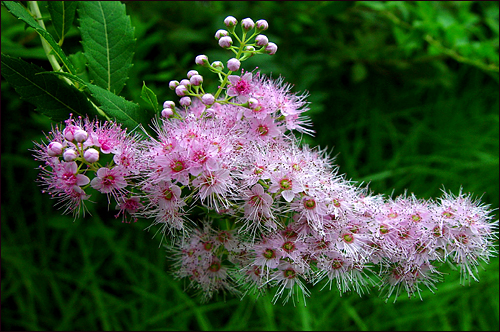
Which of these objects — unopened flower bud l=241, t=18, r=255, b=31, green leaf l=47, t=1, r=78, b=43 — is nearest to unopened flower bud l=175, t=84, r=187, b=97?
unopened flower bud l=241, t=18, r=255, b=31

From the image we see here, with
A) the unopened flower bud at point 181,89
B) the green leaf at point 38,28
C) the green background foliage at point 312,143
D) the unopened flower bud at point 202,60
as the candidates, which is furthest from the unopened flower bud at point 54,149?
the green background foliage at point 312,143

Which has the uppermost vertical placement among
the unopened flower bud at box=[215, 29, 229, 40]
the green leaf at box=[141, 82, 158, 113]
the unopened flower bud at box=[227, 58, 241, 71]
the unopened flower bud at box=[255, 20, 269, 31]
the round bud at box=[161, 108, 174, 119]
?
the unopened flower bud at box=[255, 20, 269, 31]

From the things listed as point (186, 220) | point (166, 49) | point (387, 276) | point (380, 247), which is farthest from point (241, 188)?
point (166, 49)

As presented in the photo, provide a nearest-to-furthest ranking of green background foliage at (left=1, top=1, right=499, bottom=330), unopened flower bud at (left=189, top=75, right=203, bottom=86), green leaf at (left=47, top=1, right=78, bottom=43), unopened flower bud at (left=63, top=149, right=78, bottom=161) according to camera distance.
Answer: unopened flower bud at (left=63, top=149, right=78, bottom=161), unopened flower bud at (left=189, top=75, right=203, bottom=86), green leaf at (left=47, top=1, right=78, bottom=43), green background foliage at (left=1, top=1, right=499, bottom=330)

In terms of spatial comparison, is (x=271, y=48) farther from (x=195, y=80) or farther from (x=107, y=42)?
(x=107, y=42)

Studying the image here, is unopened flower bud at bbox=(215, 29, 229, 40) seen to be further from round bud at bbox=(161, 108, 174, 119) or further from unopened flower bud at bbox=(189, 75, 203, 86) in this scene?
round bud at bbox=(161, 108, 174, 119)
